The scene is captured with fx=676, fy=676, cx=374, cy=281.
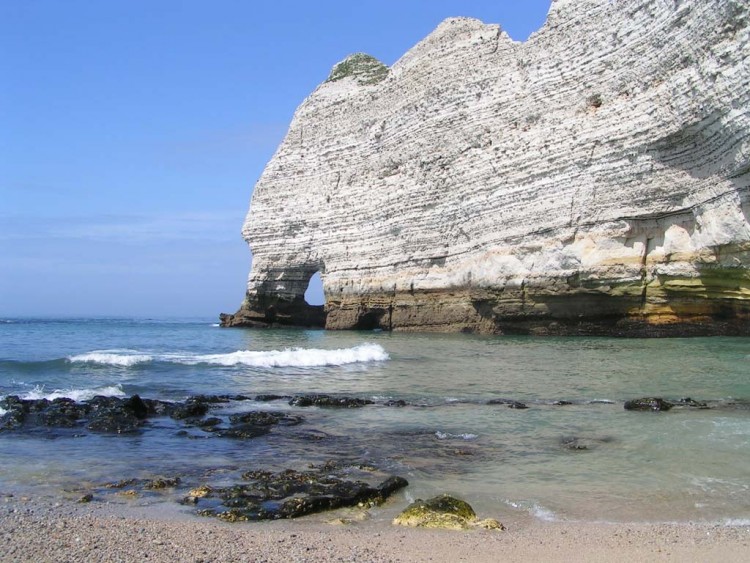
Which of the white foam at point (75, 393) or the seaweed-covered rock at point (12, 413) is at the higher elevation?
the seaweed-covered rock at point (12, 413)

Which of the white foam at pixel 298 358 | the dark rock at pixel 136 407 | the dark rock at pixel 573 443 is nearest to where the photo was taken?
the dark rock at pixel 573 443

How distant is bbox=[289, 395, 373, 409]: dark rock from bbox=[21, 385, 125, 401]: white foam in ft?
10.7

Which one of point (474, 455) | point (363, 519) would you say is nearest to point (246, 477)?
point (363, 519)

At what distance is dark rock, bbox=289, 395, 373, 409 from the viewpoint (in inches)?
415

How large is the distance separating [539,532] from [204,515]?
2.42 meters

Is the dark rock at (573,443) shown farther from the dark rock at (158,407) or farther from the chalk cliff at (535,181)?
the chalk cliff at (535,181)

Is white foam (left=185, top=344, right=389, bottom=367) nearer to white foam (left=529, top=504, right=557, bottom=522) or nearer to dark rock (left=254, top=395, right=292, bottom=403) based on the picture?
dark rock (left=254, top=395, right=292, bottom=403)

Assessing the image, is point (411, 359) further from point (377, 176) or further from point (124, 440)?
point (377, 176)

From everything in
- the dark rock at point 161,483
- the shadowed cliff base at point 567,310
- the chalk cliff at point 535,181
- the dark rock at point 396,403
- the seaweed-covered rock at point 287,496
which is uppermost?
the chalk cliff at point 535,181

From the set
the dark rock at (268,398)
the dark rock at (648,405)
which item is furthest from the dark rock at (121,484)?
the dark rock at (648,405)

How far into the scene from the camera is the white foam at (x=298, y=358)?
17484 millimetres

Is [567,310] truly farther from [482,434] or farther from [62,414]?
[62,414]

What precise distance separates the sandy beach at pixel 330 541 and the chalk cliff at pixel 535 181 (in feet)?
45.5

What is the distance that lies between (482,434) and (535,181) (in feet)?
52.7
